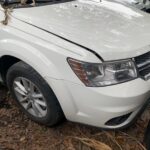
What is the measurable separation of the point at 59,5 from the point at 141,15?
3.10 ft

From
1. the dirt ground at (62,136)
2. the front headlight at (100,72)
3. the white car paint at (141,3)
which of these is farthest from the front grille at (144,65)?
the white car paint at (141,3)

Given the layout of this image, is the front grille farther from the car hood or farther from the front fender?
the front fender

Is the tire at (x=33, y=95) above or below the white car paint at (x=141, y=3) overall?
below

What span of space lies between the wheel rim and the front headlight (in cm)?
57

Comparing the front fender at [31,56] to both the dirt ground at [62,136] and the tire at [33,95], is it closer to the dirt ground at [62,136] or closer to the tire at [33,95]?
the tire at [33,95]

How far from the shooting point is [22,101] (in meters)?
3.38

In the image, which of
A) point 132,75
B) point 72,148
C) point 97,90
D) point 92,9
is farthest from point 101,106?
point 92,9

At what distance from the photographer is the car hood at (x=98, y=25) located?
278 centimetres

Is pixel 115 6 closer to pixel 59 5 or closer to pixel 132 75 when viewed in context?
pixel 59 5

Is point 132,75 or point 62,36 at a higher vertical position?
point 62,36

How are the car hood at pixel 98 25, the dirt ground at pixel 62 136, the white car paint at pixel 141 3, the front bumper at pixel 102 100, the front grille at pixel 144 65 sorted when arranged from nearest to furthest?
the front bumper at pixel 102 100 < the car hood at pixel 98 25 < the front grille at pixel 144 65 < the dirt ground at pixel 62 136 < the white car paint at pixel 141 3

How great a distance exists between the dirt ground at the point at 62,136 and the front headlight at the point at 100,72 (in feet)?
2.26

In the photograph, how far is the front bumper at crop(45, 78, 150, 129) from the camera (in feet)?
8.78

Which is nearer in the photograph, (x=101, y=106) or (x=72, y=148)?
(x=101, y=106)
